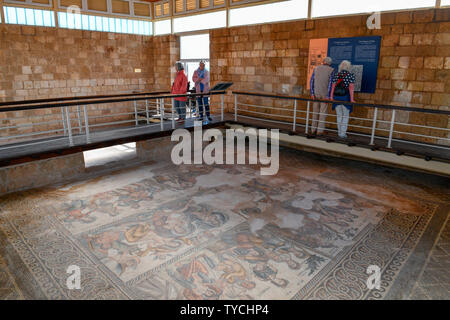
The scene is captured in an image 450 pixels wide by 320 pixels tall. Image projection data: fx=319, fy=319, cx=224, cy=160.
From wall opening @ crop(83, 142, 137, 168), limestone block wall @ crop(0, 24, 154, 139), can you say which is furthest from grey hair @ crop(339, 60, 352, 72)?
limestone block wall @ crop(0, 24, 154, 139)

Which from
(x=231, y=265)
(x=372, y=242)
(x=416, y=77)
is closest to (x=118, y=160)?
(x=231, y=265)

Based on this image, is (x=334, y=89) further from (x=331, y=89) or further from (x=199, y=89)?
(x=199, y=89)

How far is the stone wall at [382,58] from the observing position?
6121 millimetres

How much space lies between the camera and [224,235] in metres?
3.92

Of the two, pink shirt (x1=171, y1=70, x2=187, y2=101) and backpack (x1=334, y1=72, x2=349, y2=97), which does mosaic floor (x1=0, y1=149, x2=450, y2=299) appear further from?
pink shirt (x1=171, y1=70, x2=187, y2=101)

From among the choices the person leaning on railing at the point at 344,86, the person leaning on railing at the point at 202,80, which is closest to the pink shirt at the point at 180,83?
the person leaning on railing at the point at 202,80

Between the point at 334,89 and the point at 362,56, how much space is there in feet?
4.92

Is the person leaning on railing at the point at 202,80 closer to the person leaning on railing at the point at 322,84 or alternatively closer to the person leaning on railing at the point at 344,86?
the person leaning on railing at the point at 322,84

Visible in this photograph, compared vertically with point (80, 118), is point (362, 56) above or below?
above

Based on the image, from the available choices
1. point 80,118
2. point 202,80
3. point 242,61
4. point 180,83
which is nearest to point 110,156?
point 80,118

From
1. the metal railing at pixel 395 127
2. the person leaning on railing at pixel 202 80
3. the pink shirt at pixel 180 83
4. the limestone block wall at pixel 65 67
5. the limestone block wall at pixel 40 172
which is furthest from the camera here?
the limestone block wall at pixel 65 67

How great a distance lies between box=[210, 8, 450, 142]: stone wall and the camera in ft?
20.1

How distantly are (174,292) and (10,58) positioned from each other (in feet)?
30.9

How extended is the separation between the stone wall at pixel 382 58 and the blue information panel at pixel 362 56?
0.12 metres
